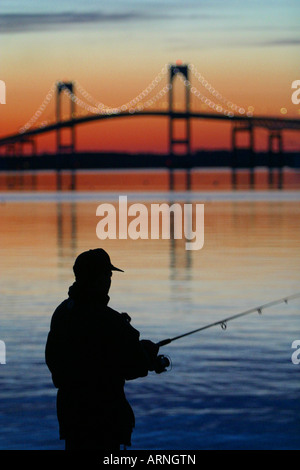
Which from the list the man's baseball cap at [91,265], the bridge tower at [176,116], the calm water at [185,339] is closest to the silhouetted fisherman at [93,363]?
the man's baseball cap at [91,265]

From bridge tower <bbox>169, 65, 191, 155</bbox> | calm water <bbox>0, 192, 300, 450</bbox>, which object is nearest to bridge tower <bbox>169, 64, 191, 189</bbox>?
bridge tower <bbox>169, 65, 191, 155</bbox>

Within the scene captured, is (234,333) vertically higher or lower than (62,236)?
lower

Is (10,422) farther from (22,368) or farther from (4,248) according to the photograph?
(4,248)

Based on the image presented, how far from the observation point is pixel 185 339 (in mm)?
9086

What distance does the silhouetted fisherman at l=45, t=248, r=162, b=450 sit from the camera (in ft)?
13.1

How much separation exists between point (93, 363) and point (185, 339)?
16.8 ft

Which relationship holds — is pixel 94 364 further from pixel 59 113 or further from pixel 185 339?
pixel 59 113

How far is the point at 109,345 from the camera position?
3977 mm

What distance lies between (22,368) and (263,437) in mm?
2551

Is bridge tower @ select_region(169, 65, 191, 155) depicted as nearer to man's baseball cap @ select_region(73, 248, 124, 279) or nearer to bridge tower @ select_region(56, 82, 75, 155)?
bridge tower @ select_region(56, 82, 75, 155)

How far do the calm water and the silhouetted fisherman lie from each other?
1523mm
